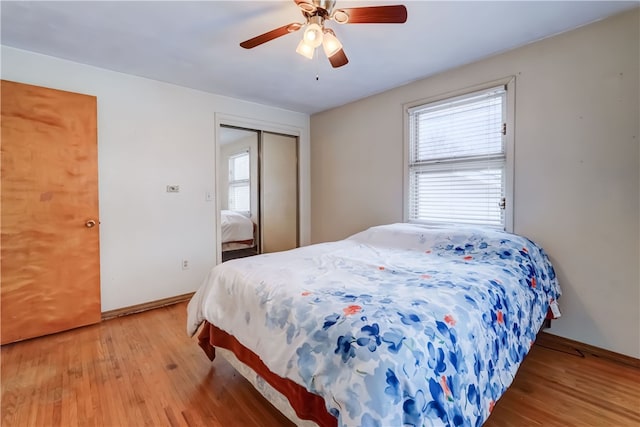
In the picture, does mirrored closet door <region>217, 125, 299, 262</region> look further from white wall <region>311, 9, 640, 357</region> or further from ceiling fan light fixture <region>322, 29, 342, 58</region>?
white wall <region>311, 9, 640, 357</region>

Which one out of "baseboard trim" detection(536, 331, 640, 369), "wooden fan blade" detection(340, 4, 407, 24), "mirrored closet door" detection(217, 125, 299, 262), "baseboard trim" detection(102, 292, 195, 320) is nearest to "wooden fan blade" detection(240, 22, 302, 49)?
"wooden fan blade" detection(340, 4, 407, 24)

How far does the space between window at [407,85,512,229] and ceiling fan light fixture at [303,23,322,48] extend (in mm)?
1670

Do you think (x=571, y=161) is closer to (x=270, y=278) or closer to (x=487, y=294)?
(x=487, y=294)

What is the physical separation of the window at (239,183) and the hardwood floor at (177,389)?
1.89m

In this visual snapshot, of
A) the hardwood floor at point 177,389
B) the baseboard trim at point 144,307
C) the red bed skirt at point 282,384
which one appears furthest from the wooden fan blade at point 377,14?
the baseboard trim at point 144,307

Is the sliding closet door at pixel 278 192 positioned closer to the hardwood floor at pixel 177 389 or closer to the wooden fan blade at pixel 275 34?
the hardwood floor at pixel 177 389

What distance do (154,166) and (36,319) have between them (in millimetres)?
1573

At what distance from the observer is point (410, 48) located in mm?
2348

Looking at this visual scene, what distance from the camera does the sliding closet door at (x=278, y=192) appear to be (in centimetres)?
400

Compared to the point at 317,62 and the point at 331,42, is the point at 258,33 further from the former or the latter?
the point at 331,42

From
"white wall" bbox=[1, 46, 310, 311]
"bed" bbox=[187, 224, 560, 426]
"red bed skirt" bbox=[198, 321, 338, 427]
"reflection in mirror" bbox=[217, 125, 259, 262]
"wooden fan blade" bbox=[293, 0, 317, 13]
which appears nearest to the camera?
"bed" bbox=[187, 224, 560, 426]

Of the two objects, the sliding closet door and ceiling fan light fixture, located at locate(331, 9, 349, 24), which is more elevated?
ceiling fan light fixture, located at locate(331, 9, 349, 24)

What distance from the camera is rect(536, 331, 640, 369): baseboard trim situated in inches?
77.3

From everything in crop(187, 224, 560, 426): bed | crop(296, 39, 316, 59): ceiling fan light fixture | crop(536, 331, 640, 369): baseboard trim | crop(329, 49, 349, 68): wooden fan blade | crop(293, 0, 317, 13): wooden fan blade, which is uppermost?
crop(293, 0, 317, 13): wooden fan blade
